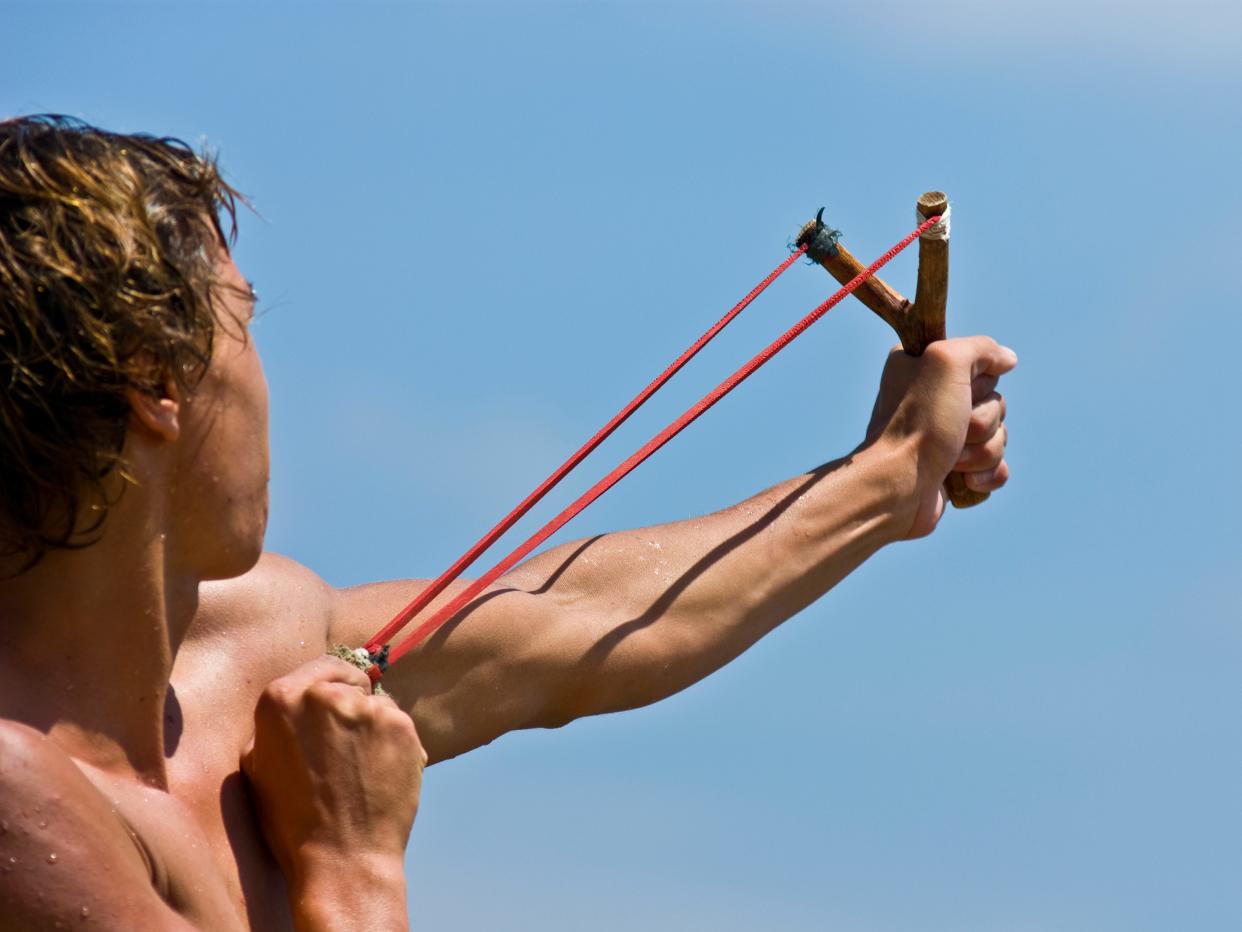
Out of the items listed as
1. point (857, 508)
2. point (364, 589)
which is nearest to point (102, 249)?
point (364, 589)

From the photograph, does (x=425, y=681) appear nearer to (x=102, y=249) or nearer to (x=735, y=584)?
(x=735, y=584)

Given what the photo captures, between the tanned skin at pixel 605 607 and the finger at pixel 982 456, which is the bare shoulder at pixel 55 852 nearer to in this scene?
the tanned skin at pixel 605 607

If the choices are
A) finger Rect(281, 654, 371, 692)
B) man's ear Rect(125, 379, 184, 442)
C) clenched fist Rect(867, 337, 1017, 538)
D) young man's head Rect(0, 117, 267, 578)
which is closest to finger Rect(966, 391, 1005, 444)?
clenched fist Rect(867, 337, 1017, 538)

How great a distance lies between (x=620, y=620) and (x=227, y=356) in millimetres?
1404

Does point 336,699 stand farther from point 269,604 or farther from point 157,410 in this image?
point 157,410

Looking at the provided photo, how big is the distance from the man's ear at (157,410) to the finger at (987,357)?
86.9 inches

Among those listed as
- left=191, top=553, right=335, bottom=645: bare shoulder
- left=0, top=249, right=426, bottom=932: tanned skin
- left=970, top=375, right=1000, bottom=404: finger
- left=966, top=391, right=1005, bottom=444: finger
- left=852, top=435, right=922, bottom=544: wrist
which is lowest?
left=0, top=249, right=426, bottom=932: tanned skin

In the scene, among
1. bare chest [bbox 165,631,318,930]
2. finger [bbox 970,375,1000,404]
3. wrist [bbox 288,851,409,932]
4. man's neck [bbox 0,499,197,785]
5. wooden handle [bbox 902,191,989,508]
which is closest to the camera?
man's neck [bbox 0,499,197,785]

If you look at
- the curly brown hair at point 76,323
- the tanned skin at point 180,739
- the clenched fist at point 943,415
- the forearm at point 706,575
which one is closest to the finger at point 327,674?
the tanned skin at point 180,739

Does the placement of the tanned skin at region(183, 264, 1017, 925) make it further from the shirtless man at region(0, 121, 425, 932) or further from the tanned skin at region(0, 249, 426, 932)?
the shirtless man at region(0, 121, 425, 932)

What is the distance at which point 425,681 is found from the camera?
4137mm

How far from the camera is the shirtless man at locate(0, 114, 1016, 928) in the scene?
3.29 meters

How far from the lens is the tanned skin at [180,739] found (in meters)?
2.90

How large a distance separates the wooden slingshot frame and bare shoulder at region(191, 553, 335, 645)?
1520mm
